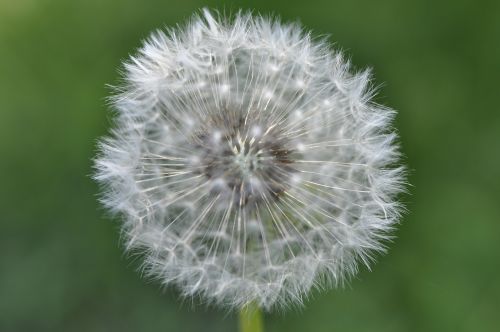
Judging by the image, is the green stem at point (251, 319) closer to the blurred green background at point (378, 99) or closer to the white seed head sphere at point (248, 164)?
the white seed head sphere at point (248, 164)

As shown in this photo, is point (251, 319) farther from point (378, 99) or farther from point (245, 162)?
point (378, 99)

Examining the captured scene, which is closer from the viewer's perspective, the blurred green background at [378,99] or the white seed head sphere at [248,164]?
the white seed head sphere at [248,164]

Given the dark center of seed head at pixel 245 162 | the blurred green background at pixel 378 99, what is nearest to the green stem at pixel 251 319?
the dark center of seed head at pixel 245 162

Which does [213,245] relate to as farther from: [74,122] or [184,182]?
[74,122]

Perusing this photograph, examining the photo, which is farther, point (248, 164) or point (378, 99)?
Answer: point (378, 99)

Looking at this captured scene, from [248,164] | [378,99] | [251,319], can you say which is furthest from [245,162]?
[378,99]

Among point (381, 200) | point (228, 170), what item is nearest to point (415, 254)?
point (381, 200)
